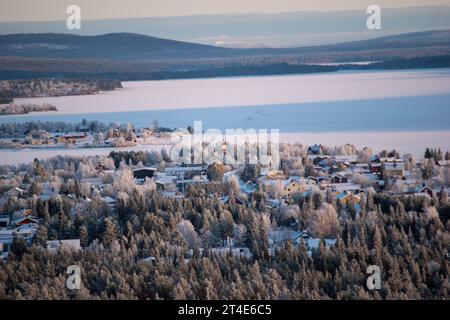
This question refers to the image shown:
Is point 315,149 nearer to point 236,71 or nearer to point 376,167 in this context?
point 376,167

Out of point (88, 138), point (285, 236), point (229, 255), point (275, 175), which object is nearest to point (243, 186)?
point (275, 175)

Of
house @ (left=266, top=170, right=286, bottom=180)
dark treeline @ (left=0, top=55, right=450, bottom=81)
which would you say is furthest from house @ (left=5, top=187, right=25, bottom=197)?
dark treeline @ (left=0, top=55, right=450, bottom=81)

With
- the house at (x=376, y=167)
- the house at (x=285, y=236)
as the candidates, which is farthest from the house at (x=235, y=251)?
the house at (x=376, y=167)

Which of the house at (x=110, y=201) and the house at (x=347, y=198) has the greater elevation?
the house at (x=347, y=198)

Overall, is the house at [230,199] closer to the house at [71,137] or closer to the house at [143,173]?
the house at [143,173]
